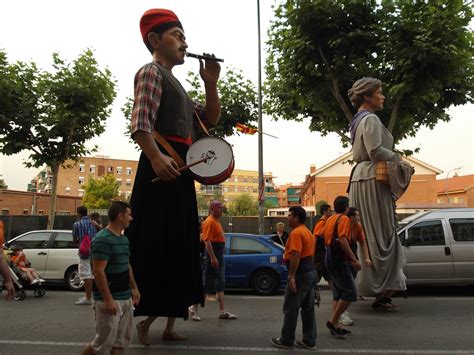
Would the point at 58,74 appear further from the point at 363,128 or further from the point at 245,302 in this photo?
the point at 363,128

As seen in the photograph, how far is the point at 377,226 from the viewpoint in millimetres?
5852

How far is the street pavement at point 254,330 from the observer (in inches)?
166

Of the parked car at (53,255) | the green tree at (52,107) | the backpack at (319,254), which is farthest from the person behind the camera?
the green tree at (52,107)

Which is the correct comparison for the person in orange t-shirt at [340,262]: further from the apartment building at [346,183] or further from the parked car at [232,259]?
the apartment building at [346,183]

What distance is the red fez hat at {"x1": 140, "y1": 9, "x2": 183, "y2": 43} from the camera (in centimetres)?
392

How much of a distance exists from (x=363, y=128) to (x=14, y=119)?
13.1m

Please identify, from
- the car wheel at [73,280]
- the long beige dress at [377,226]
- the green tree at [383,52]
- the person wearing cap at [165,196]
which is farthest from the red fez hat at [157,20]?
the green tree at [383,52]

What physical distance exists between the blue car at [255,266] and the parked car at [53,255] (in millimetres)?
3491

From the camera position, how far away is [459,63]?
11328 millimetres

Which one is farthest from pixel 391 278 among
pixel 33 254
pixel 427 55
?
pixel 33 254

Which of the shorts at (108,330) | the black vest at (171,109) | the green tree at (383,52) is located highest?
the green tree at (383,52)

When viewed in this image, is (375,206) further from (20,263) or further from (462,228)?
(20,263)

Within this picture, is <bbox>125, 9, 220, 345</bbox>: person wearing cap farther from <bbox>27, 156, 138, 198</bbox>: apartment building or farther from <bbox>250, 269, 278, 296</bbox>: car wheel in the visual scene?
<bbox>27, 156, 138, 198</bbox>: apartment building

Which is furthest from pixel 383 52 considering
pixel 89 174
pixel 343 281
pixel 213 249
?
pixel 89 174
